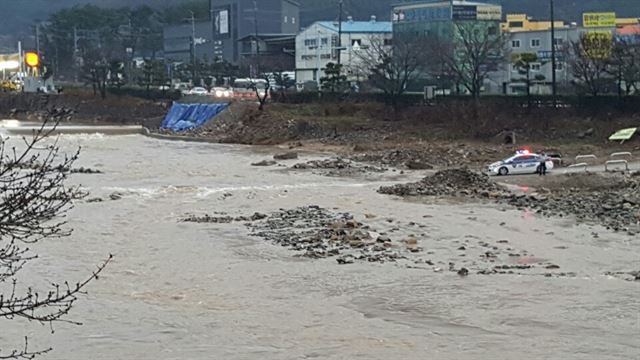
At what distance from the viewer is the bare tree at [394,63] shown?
2133 inches

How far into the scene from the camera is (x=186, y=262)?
1570cm

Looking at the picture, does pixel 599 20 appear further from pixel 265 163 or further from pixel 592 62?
pixel 265 163

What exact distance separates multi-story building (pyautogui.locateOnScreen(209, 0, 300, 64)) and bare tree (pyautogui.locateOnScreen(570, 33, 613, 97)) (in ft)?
173

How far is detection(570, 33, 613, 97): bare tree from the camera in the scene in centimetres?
4434

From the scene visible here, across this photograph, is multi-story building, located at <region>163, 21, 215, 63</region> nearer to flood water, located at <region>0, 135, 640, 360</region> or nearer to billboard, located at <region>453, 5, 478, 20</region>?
billboard, located at <region>453, 5, 478, 20</region>

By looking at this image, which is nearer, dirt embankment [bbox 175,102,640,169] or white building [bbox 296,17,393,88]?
dirt embankment [bbox 175,102,640,169]

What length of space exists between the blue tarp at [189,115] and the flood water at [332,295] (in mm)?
36191

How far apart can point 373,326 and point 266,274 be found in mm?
3719

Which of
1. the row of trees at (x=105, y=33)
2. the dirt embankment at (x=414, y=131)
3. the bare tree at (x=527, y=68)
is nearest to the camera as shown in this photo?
the dirt embankment at (x=414, y=131)

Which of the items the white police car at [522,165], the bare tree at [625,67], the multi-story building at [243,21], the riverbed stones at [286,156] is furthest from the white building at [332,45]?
the white police car at [522,165]

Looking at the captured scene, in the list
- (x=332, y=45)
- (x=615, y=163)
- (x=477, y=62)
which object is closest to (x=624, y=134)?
(x=615, y=163)

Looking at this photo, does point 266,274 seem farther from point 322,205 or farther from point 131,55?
point 131,55

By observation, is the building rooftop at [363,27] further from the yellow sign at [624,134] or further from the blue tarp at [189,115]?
the yellow sign at [624,134]

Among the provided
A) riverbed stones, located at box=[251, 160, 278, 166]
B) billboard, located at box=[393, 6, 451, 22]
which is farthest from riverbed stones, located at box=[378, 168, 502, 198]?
billboard, located at box=[393, 6, 451, 22]
